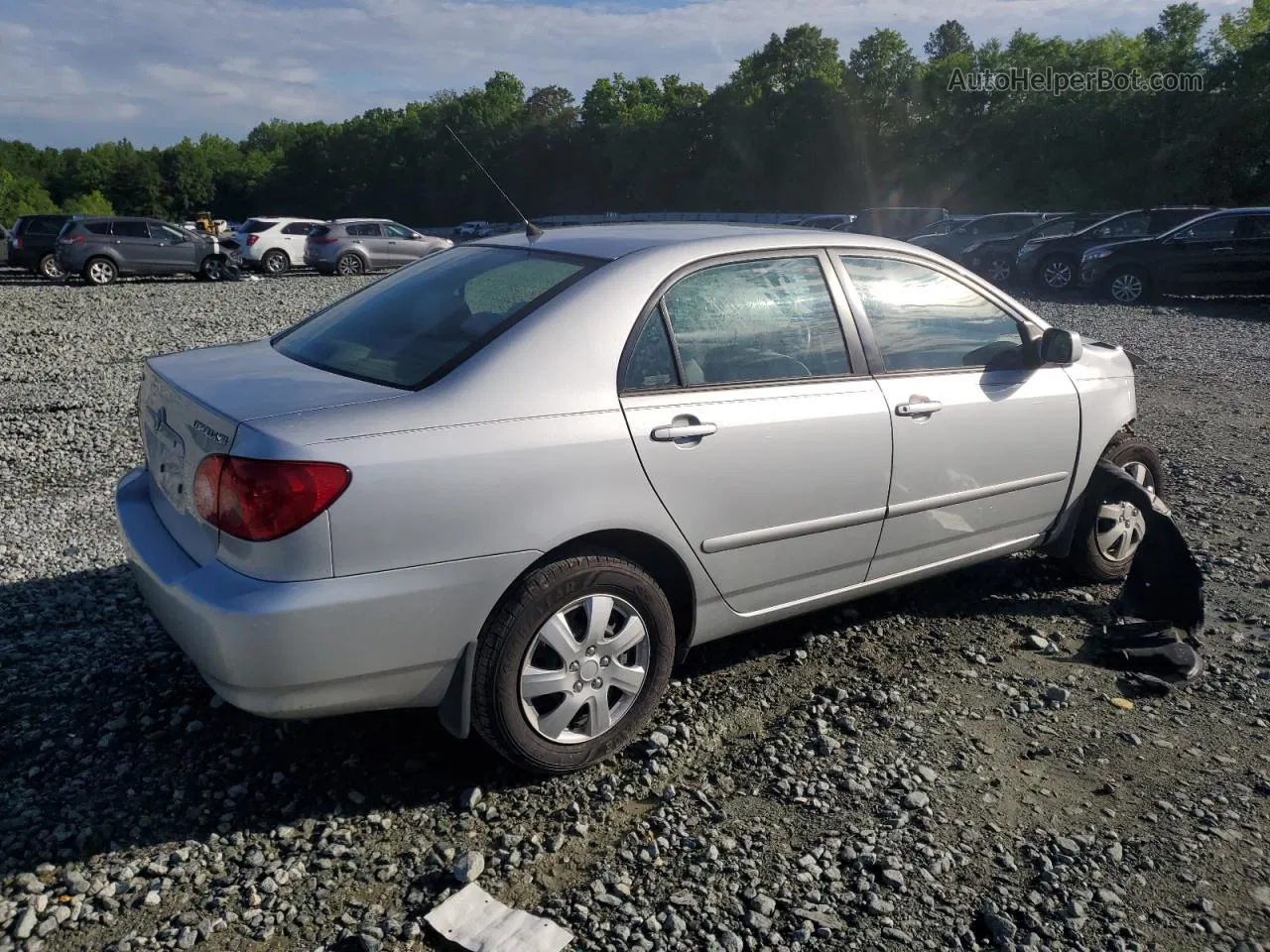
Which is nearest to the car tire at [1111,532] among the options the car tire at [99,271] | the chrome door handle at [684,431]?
the chrome door handle at [684,431]

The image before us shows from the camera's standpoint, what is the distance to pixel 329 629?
2.78 metres

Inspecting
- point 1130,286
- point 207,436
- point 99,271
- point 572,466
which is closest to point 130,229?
point 99,271

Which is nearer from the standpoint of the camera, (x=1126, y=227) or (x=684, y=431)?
(x=684, y=431)

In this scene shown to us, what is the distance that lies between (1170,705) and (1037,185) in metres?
45.0

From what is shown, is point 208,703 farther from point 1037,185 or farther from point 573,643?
point 1037,185

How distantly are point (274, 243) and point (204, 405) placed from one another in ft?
86.1

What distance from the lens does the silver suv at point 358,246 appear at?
1048 inches

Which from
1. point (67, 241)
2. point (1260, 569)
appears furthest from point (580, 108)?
point (1260, 569)

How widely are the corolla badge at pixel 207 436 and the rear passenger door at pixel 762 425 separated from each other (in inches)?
45.8

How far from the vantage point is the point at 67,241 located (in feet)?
75.7

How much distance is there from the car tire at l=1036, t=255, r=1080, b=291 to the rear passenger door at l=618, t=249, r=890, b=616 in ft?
59.8

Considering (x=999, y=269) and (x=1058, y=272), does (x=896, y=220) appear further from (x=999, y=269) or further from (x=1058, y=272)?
(x=1058, y=272)

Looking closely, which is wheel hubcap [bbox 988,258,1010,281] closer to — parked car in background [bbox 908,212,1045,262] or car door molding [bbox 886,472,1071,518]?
parked car in background [bbox 908,212,1045,262]

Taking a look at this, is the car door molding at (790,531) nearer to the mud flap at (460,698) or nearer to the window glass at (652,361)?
the window glass at (652,361)
